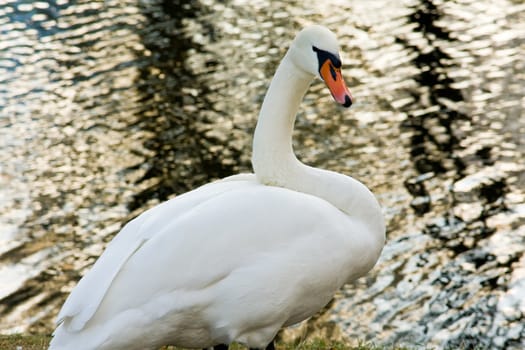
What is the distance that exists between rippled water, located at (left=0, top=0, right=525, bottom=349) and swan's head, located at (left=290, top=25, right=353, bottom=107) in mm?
4556

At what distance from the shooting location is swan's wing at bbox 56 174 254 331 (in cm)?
454

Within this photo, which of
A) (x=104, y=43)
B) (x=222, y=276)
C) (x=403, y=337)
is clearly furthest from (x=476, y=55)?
(x=222, y=276)

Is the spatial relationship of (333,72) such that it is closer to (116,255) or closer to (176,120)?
(116,255)

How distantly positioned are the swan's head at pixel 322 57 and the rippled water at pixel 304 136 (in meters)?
4.56

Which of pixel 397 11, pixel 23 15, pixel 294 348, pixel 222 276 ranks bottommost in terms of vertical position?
pixel 23 15

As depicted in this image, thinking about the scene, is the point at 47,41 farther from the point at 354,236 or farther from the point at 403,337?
the point at 354,236

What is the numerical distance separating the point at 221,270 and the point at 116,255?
578 mm

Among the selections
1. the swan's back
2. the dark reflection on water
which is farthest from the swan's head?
the dark reflection on water

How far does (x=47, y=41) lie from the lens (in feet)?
75.4

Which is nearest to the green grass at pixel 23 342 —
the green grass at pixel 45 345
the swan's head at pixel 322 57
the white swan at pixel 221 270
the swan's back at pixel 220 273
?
the green grass at pixel 45 345

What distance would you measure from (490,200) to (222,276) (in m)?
8.21

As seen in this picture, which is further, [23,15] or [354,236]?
→ [23,15]

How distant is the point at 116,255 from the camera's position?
4.79 m

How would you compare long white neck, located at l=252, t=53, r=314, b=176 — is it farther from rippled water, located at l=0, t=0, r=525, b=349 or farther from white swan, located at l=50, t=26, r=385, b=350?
rippled water, located at l=0, t=0, r=525, b=349
